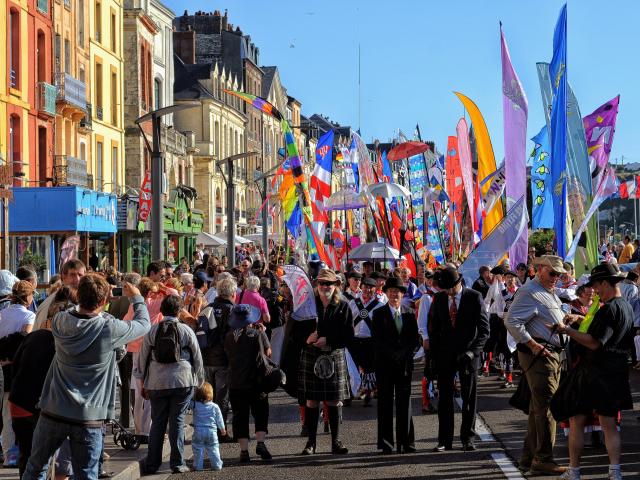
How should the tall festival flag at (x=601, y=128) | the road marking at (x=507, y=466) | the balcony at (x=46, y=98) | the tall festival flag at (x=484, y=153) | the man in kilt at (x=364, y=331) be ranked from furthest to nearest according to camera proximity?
the balcony at (x=46, y=98)
the tall festival flag at (x=484, y=153)
the tall festival flag at (x=601, y=128)
the man in kilt at (x=364, y=331)
the road marking at (x=507, y=466)

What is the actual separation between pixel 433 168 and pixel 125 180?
48.4ft

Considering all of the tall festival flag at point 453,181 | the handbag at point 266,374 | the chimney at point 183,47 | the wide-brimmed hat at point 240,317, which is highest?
the chimney at point 183,47

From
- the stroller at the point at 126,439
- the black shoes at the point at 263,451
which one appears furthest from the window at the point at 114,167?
the black shoes at the point at 263,451

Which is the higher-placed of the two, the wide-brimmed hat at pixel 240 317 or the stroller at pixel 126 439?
the wide-brimmed hat at pixel 240 317

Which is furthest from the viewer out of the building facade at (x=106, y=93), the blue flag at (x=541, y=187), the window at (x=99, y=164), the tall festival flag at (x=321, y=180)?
the window at (x=99, y=164)

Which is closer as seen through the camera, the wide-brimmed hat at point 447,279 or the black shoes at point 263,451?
the black shoes at point 263,451

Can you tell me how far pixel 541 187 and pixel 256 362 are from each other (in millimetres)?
14440

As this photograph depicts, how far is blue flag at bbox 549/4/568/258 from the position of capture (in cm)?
1866

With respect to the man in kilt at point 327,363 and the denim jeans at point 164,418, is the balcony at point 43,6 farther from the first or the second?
the denim jeans at point 164,418

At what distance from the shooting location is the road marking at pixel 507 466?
1005cm

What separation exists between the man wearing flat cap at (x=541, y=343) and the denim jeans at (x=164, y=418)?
2.79 meters

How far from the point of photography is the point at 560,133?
61.8ft

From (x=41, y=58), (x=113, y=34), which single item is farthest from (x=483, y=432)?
(x=113, y=34)

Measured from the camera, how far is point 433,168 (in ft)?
124
